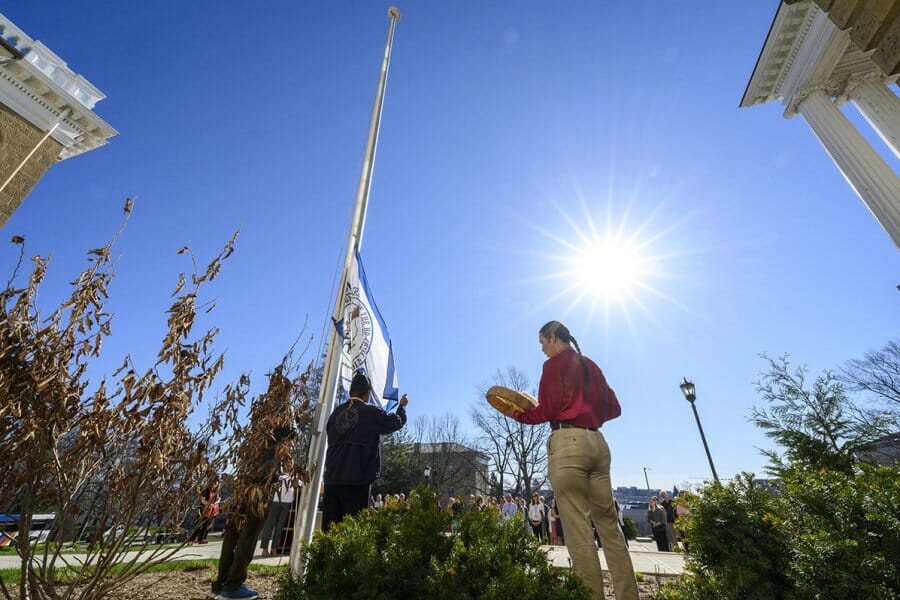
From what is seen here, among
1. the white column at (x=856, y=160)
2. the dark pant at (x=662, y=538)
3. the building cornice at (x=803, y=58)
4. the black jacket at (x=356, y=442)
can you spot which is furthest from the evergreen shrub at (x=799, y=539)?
the dark pant at (x=662, y=538)

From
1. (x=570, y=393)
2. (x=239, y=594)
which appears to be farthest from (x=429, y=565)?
(x=239, y=594)

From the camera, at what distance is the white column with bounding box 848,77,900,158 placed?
7966 millimetres

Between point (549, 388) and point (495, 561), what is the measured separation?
1719 millimetres

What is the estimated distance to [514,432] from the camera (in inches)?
1430

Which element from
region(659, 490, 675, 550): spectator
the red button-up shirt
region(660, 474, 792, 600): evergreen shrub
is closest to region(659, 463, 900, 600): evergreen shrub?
region(660, 474, 792, 600): evergreen shrub

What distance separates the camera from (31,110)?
14.0 m

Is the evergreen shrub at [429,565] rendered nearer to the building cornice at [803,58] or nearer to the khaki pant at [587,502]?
the khaki pant at [587,502]

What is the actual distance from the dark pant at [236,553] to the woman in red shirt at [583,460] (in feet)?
9.04

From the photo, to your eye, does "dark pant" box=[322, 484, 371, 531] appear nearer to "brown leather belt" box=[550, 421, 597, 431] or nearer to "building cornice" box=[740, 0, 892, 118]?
"brown leather belt" box=[550, 421, 597, 431]

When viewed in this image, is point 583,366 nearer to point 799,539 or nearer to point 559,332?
point 559,332

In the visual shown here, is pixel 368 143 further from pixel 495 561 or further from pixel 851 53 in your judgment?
pixel 851 53

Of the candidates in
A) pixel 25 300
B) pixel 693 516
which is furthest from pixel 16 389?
pixel 693 516

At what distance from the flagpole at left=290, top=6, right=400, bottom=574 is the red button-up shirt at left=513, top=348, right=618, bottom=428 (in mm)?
1932

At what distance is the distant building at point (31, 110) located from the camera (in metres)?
Result: 13.3
